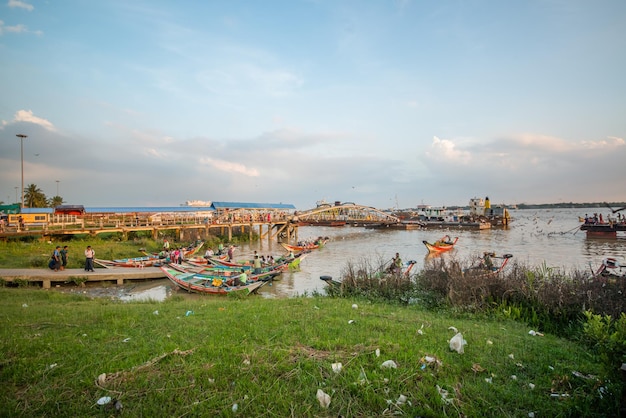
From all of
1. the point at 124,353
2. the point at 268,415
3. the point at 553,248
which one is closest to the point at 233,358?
the point at 268,415

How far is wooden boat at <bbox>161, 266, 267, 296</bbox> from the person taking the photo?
13.9m

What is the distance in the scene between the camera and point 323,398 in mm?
3730

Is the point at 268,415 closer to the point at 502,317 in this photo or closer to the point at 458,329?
the point at 458,329

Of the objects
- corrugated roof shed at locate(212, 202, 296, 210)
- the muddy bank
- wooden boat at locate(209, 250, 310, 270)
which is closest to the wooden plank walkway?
the muddy bank

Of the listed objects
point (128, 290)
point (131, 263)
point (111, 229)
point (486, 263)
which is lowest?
point (128, 290)

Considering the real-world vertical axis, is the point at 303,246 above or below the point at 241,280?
below

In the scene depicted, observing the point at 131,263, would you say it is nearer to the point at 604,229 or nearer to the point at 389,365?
the point at 389,365

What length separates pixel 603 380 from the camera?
3.55 metres

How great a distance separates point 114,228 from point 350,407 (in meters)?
30.3

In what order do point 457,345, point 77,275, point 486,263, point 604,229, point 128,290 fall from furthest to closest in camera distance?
point 604,229
point 77,275
point 128,290
point 486,263
point 457,345

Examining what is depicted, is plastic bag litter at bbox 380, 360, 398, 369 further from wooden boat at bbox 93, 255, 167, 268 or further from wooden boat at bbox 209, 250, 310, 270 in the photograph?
wooden boat at bbox 93, 255, 167, 268

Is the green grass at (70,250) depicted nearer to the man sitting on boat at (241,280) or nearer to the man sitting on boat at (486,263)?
the man sitting on boat at (241,280)

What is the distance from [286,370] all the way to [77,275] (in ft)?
53.7

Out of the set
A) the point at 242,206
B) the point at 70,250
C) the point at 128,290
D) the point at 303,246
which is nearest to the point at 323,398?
the point at 128,290
